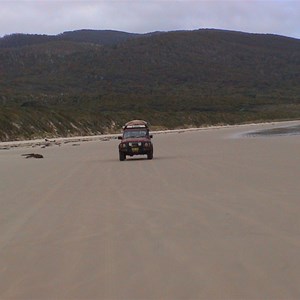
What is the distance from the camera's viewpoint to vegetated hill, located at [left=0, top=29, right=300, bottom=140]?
102250 millimetres

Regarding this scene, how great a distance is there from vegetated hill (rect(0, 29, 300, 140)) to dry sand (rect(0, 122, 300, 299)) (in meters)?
62.5

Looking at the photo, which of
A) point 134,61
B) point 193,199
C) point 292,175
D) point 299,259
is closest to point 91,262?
point 299,259

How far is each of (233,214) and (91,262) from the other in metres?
3.61

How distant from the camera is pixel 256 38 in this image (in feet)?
585

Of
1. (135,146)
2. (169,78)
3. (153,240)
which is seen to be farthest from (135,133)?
(169,78)

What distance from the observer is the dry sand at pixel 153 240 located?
→ 5.86 m

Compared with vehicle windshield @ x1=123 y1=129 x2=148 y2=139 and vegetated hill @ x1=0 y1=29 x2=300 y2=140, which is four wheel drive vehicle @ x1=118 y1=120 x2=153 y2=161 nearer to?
vehicle windshield @ x1=123 y1=129 x2=148 y2=139

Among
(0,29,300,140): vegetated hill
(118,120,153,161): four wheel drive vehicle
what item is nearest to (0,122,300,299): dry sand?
(118,120,153,161): four wheel drive vehicle

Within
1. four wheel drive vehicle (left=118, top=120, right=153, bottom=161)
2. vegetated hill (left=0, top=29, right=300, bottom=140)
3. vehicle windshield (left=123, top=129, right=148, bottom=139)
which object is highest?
vegetated hill (left=0, top=29, right=300, bottom=140)

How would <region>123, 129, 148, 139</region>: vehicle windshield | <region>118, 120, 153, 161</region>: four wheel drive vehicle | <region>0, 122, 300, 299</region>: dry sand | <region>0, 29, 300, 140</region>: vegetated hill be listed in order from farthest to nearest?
1. <region>0, 29, 300, 140</region>: vegetated hill
2. <region>123, 129, 148, 139</region>: vehicle windshield
3. <region>118, 120, 153, 161</region>: four wheel drive vehicle
4. <region>0, 122, 300, 299</region>: dry sand

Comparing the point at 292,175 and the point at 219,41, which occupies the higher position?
the point at 219,41

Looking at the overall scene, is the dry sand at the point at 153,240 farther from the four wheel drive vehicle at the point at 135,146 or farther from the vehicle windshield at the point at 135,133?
the vehicle windshield at the point at 135,133

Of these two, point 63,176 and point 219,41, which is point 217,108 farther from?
point 63,176

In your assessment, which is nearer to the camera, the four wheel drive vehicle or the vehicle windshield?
the four wheel drive vehicle
